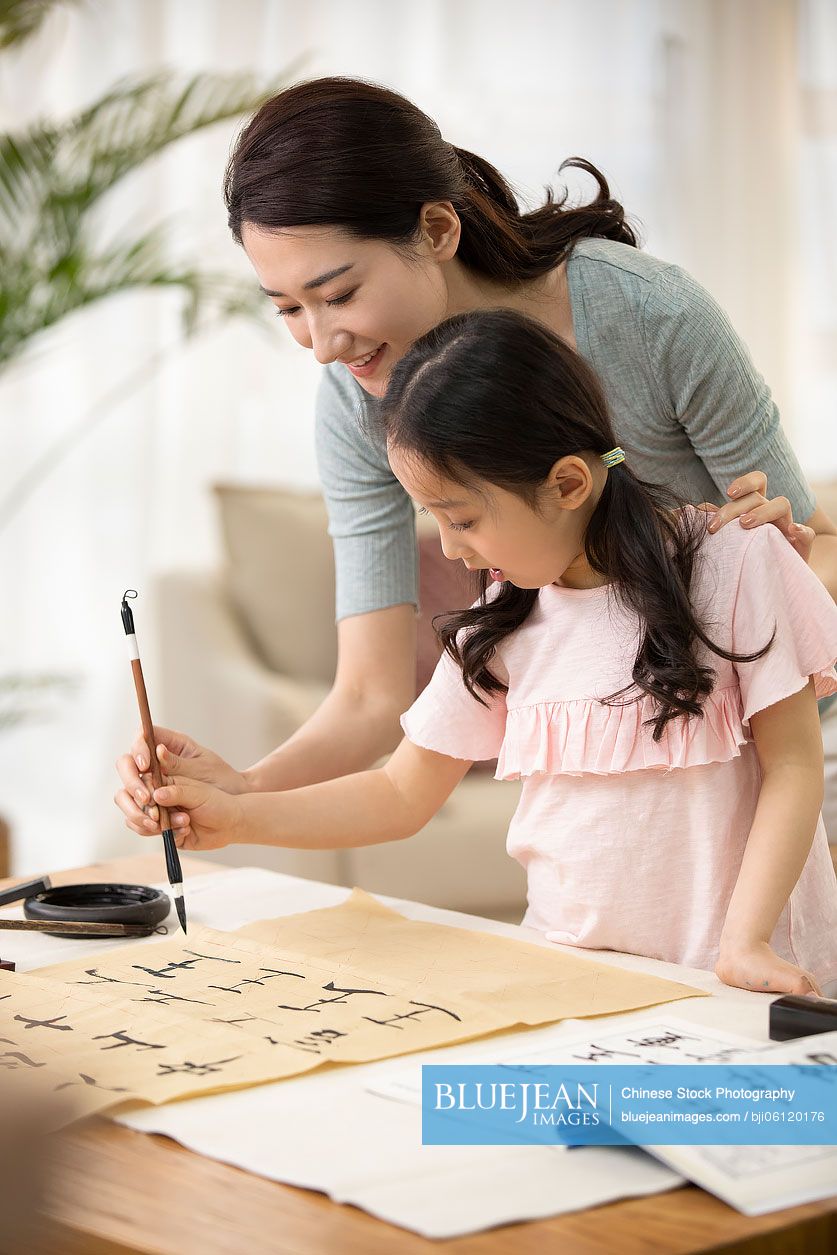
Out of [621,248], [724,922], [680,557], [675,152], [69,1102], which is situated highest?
[675,152]

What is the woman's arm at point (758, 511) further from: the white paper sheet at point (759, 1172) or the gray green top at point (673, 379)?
the white paper sheet at point (759, 1172)

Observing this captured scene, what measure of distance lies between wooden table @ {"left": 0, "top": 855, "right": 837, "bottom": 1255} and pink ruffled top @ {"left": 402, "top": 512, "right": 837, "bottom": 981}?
510 millimetres

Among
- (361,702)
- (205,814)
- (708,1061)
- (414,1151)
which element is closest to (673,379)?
(361,702)

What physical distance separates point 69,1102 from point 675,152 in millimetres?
4049

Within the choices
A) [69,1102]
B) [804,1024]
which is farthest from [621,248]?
[69,1102]

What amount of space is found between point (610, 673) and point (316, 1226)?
64 centimetres

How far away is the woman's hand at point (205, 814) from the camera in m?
1.25

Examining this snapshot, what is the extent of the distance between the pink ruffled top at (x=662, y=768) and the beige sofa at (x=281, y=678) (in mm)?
1342

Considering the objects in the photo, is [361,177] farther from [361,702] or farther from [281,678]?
[281,678]

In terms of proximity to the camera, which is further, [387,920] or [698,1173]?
[387,920]

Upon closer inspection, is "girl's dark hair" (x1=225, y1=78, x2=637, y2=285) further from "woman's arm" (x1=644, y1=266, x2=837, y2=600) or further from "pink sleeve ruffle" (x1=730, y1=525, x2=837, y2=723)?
"pink sleeve ruffle" (x1=730, y1=525, x2=837, y2=723)

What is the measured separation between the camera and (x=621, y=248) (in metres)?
1.44

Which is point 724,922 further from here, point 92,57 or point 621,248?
point 92,57

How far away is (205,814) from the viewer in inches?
49.5
